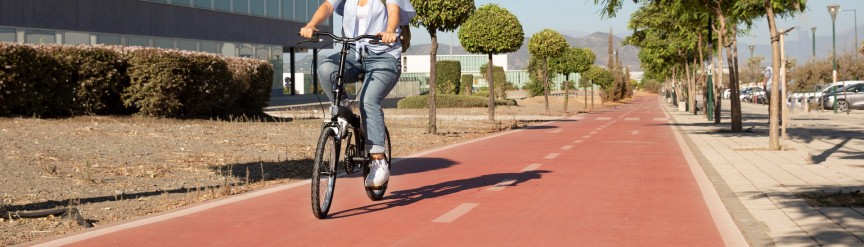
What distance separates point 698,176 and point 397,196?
428 cm

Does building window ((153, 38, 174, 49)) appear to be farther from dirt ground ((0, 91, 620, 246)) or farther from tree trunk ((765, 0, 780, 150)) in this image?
tree trunk ((765, 0, 780, 150))

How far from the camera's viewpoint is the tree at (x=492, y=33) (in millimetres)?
31078

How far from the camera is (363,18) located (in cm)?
803

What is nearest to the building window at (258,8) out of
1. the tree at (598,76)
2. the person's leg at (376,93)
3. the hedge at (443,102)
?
the hedge at (443,102)

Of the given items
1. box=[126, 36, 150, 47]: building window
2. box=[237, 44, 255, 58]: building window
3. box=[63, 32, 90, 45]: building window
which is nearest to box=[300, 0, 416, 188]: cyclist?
box=[63, 32, 90, 45]: building window

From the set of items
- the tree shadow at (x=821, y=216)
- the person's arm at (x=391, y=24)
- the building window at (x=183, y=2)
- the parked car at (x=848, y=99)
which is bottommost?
the tree shadow at (x=821, y=216)

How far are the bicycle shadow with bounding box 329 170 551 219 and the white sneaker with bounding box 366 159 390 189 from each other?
0.22 metres

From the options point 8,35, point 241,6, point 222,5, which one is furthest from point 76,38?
point 241,6

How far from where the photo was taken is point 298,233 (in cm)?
688

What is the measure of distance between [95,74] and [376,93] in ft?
41.8

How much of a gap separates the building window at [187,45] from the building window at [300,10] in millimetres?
13703

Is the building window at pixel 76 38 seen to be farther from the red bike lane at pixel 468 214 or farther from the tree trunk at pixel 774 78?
the red bike lane at pixel 468 214

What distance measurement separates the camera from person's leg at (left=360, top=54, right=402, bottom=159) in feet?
25.7

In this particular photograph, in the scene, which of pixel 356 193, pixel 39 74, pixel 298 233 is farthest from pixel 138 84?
pixel 298 233
